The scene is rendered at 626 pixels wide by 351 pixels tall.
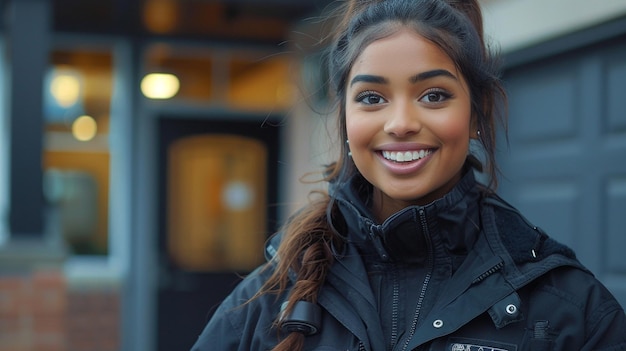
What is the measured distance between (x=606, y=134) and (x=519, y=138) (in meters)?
0.75

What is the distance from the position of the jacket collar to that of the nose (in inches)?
6.1

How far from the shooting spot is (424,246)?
1.90 m

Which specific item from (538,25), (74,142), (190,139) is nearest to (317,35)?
(190,139)

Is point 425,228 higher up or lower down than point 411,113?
lower down

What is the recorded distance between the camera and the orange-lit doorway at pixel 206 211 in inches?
288

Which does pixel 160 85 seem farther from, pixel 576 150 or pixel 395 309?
pixel 395 309

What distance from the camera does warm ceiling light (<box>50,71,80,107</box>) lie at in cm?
706

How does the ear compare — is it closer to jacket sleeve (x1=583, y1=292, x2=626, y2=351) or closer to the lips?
the lips

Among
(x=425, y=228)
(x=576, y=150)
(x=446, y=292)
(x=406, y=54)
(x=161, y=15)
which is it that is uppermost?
(x=161, y=15)

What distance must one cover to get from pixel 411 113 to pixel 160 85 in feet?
18.6

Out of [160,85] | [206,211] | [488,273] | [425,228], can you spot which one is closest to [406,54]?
[425,228]

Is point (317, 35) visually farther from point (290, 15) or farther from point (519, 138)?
point (519, 138)

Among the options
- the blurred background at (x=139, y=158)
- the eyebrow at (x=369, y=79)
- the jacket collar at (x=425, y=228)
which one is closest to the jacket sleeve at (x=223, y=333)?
the jacket collar at (x=425, y=228)

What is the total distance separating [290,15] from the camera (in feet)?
22.4
